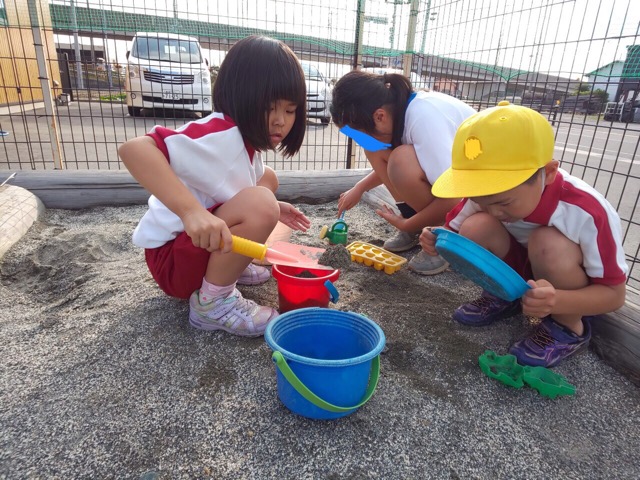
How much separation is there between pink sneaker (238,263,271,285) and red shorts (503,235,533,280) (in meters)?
0.88

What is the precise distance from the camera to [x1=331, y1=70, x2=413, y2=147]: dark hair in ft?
5.90

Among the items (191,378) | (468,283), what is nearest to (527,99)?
(468,283)

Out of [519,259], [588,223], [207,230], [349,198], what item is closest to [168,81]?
[349,198]

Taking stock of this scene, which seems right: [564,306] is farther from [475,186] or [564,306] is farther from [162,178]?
[162,178]

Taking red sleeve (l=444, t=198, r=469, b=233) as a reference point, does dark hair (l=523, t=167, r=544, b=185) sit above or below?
above

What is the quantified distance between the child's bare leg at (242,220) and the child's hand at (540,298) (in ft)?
2.36

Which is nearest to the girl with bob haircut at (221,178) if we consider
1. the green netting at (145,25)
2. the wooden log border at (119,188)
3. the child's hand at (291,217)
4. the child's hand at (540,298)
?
the child's hand at (291,217)

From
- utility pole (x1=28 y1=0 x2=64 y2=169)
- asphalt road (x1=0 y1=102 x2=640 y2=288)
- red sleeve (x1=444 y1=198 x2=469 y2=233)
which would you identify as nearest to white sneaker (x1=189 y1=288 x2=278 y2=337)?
red sleeve (x1=444 y1=198 x2=469 y2=233)

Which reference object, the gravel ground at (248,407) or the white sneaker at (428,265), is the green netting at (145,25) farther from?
the gravel ground at (248,407)

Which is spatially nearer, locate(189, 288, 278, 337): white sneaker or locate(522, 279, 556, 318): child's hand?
locate(522, 279, 556, 318): child's hand

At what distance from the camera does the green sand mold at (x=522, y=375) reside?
1.14m

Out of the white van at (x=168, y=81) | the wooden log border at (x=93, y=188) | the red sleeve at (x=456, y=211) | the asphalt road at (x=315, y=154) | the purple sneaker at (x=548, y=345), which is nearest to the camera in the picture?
the purple sneaker at (x=548, y=345)

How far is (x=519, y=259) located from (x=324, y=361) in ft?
3.07

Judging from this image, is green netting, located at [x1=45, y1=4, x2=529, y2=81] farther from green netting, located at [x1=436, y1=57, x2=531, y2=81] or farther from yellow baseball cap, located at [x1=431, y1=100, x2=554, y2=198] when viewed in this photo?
yellow baseball cap, located at [x1=431, y1=100, x2=554, y2=198]
